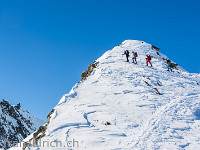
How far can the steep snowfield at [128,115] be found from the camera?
9.00 metres

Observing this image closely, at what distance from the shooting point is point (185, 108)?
40.9ft

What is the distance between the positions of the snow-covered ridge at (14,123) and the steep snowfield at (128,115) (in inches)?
2396

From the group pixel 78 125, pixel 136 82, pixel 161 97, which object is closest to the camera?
pixel 78 125

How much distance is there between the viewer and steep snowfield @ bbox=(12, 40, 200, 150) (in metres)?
9.00

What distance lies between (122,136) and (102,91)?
23.2 feet

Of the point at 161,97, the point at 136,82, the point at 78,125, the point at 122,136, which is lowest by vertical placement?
the point at 122,136

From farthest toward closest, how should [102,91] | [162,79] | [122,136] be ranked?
[162,79] → [102,91] → [122,136]

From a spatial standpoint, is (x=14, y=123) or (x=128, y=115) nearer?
(x=128, y=115)

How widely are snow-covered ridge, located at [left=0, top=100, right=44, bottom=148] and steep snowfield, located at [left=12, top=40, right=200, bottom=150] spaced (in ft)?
200

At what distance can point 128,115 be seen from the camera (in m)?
11.9

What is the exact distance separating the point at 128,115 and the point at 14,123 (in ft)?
257

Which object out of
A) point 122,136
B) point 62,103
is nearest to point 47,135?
point 122,136

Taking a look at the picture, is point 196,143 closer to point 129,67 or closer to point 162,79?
point 162,79

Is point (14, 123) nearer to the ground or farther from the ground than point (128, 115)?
farther from the ground
